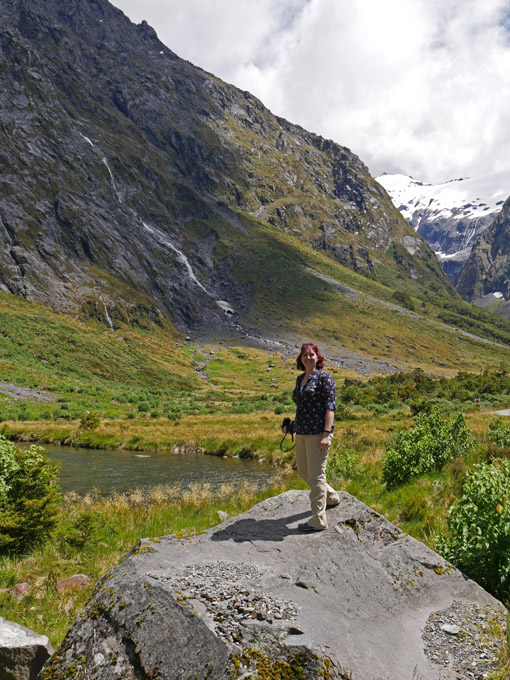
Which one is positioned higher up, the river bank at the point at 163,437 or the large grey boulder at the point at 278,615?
the large grey boulder at the point at 278,615

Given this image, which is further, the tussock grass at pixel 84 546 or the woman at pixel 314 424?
the woman at pixel 314 424

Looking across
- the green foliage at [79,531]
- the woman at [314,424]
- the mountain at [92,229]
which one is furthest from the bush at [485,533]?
the mountain at [92,229]

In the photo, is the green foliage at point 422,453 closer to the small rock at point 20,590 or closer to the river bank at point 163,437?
the small rock at point 20,590

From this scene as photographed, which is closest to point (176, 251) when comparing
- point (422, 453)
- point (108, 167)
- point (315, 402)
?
point (108, 167)

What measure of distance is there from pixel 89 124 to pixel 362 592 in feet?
695

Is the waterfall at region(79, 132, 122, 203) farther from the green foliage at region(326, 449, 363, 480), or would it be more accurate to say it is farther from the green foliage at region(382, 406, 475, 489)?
the green foliage at region(382, 406, 475, 489)

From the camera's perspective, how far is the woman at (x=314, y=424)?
729cm

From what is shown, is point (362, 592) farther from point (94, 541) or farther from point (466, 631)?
point (94, 541)

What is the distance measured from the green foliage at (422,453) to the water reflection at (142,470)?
28.5 ft

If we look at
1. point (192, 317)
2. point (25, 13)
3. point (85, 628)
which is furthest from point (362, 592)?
point (25, 13)

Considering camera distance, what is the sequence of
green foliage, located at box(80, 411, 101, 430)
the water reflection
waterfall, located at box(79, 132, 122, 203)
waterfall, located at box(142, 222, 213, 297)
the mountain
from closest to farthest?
the water reflection → green foliage, located at box(80, 411, 101, 430) → the mountain → waterfall, located at box(79, 132, 122, 203) → waterfall, located at box(142, 222, 213, 297)

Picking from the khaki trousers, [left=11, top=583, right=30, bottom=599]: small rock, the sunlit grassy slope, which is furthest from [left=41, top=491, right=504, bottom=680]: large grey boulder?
the sunlit grassy slope

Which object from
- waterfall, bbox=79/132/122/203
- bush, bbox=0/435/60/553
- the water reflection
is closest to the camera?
bush, bbox=0/435/60/553

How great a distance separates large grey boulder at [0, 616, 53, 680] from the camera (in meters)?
4.07
